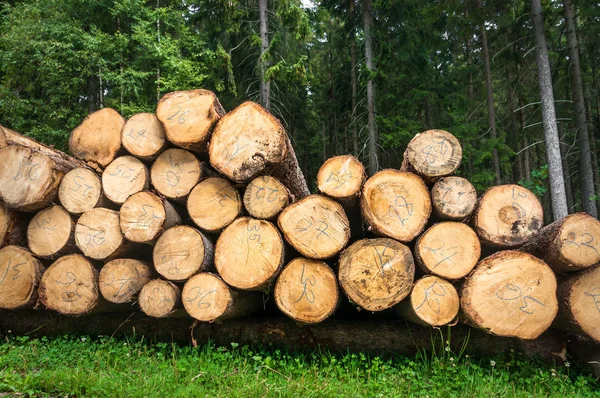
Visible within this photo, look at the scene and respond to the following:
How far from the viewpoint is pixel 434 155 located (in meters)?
3.00

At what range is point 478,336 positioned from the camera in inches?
129

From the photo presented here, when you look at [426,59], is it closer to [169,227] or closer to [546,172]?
[546,172]

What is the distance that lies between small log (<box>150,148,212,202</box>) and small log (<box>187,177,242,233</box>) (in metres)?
0.11

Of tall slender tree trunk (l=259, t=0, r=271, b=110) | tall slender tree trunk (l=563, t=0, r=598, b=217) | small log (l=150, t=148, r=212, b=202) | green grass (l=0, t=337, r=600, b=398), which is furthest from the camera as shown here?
tall slender tree trunk (l=259, t=0, r=271, b=110)

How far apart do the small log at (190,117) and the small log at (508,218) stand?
7.88 feet

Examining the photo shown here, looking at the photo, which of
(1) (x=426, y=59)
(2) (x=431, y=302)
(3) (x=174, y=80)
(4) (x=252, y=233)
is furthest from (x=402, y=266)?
(1) (x=426, y=59)

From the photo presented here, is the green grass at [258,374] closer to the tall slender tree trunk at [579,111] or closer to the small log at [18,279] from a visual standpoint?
the small log at [18,279]

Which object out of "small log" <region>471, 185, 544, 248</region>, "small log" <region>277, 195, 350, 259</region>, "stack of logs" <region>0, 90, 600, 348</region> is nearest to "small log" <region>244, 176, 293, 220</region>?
"stack of logs" <region>0, 90, 600, 348</region>

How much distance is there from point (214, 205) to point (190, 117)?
2.65ft

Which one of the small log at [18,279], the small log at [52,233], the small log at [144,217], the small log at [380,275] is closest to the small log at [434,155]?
the small log at [380,275]

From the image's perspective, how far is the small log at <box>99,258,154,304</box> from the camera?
333 centimetres

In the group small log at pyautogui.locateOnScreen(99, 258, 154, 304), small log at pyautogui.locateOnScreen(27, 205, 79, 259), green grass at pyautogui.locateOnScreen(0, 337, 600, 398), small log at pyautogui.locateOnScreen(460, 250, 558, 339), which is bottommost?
green grass at pyautogui.locateOnScreen(0, 337, 600, 398)

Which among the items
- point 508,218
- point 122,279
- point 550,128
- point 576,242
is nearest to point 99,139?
point 122,279

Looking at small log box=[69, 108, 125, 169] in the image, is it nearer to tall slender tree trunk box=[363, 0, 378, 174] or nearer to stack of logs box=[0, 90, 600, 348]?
stack of logs box=[0, 90, 600, 348]
